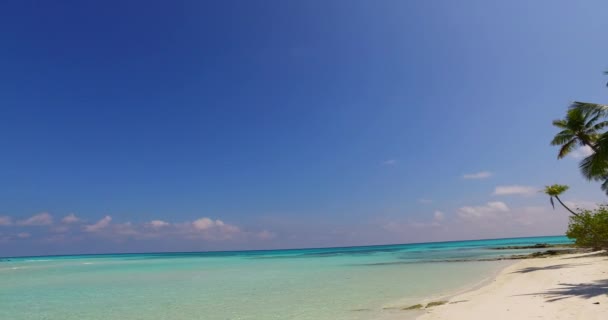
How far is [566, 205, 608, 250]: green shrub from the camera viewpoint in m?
21.9

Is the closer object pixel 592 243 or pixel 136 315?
pixel 136 315

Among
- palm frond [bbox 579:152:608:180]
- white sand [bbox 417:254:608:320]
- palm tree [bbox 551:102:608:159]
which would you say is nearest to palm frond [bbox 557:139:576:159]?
palm tree [bbox 551:102:608:159]

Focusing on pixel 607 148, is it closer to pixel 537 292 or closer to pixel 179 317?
pixel 537 292

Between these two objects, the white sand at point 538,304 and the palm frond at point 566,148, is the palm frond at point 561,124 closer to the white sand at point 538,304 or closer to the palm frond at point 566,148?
the palm frond at point 566,148

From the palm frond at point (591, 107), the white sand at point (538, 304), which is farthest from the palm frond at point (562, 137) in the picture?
the white sand at point (538, 304)

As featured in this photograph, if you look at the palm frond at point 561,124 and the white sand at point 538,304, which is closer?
the white sand at point 538,304

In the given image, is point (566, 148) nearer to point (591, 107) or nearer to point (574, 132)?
point (574, 132)

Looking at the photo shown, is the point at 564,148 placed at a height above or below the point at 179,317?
above

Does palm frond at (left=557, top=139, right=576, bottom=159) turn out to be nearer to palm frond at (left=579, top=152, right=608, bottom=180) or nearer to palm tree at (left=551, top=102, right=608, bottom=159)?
palm tree at (left=551, top=102, right=608, bottom=159)

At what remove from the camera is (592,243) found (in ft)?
74.1

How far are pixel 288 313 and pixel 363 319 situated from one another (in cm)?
289

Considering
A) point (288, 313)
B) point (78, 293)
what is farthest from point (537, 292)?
point (78, 293)

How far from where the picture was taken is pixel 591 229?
73.9ft

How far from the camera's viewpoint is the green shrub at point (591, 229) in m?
21.9
